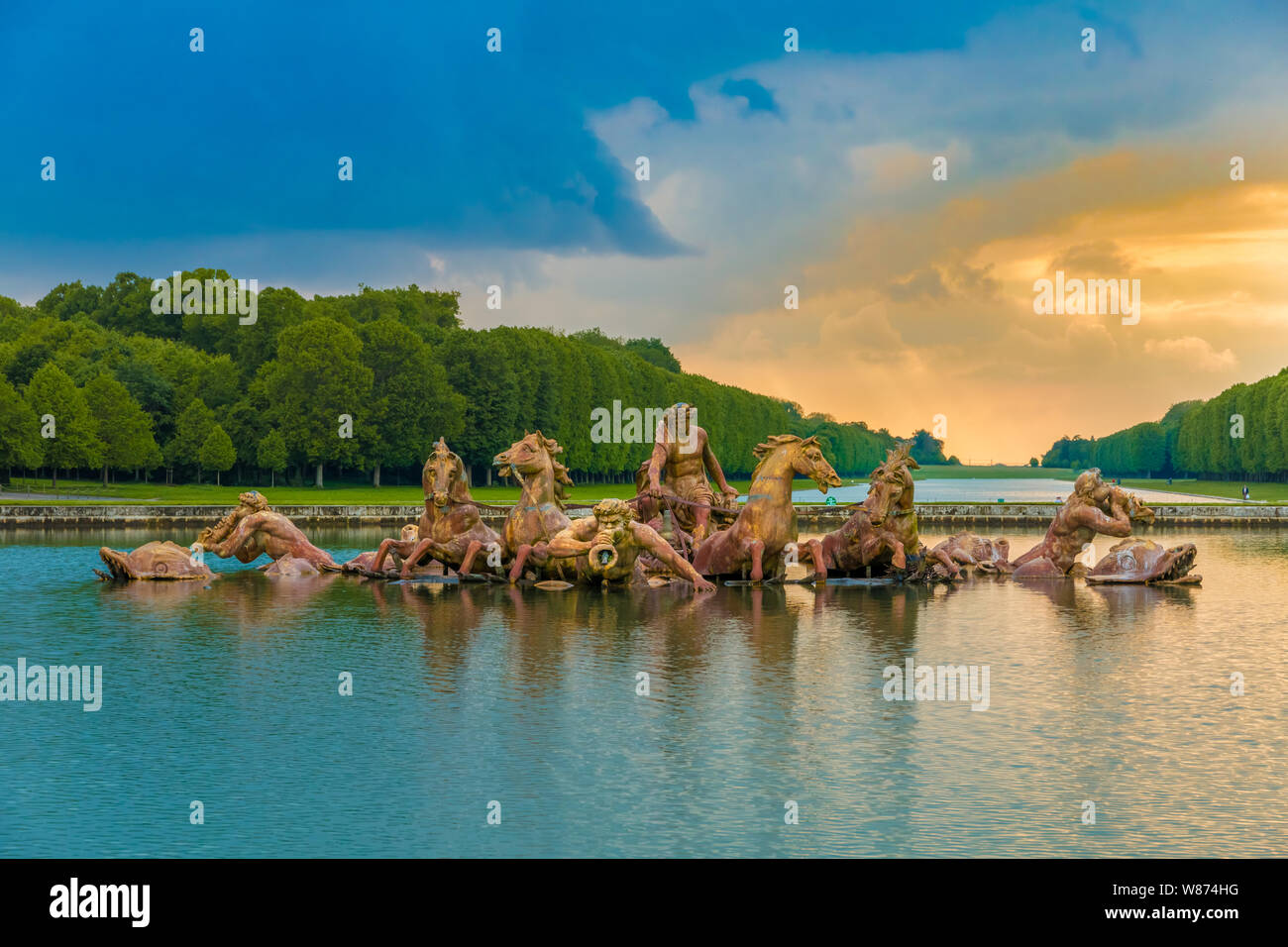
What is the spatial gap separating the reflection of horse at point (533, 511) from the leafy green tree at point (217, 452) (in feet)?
182

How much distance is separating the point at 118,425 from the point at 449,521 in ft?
180

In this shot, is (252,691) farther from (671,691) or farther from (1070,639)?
(1070,639)

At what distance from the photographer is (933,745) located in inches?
394

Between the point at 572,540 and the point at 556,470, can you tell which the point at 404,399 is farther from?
the point at 572,540

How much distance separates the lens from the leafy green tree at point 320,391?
242 feet

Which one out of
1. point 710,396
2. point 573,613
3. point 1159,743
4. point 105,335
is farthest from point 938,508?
point 710,396

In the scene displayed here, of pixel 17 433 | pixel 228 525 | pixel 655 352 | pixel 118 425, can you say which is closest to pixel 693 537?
pixel 228 525

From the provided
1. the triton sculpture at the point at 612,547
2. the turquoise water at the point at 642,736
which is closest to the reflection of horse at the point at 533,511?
the triton sculpture at the point at 612,547

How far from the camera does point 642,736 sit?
1022 centimetres

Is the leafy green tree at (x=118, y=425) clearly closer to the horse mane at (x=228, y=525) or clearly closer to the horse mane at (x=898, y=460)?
the horse mane at (x=228, y=525)

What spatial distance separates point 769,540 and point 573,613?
4.89 metres

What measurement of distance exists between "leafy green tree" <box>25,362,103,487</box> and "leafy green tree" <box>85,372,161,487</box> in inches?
30.0

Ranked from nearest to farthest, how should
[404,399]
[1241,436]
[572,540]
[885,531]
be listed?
1. [572,540]
2. [885,531]
3. [404,399]
4. [1241,436]

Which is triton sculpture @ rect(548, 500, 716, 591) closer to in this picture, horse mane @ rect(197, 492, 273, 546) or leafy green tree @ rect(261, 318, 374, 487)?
horse mane @ rect(197, 492, 273, 546)
